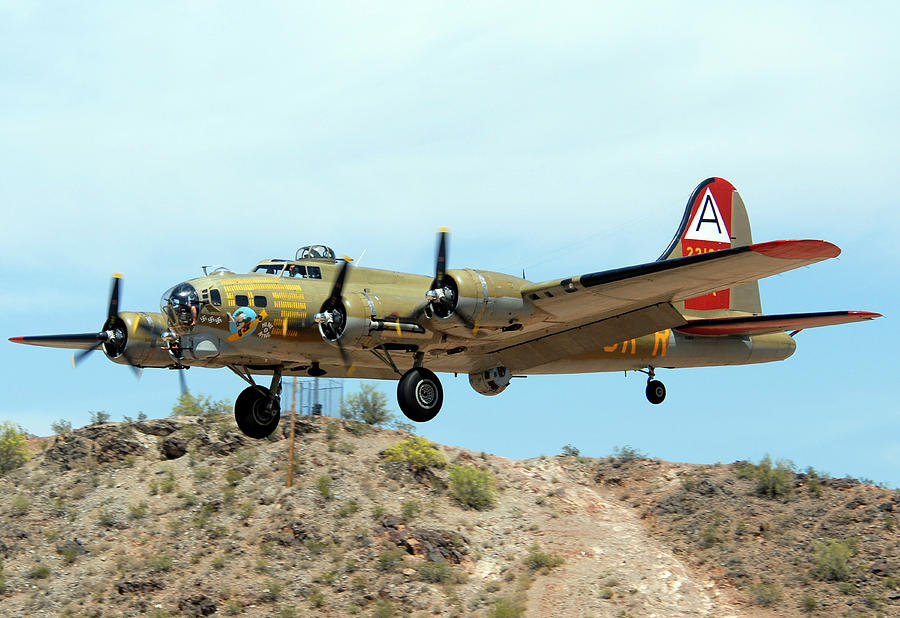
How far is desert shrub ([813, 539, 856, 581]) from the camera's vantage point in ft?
102

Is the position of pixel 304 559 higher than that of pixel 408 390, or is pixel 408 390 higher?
pixel 408 390

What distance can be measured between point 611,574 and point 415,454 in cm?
932

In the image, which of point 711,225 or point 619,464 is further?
point 619,464

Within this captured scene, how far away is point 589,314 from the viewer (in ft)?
71.2

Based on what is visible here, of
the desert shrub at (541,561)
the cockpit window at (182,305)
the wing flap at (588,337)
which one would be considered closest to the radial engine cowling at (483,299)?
the wing flap at (588,337)

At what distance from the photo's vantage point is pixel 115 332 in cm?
2239

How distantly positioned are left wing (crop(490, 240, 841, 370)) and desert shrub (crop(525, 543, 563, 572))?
10851 mm

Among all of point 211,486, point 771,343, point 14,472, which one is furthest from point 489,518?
point 14,472

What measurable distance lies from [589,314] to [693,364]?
231 inches

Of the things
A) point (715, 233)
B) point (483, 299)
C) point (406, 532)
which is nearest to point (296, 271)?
point (483, 299)

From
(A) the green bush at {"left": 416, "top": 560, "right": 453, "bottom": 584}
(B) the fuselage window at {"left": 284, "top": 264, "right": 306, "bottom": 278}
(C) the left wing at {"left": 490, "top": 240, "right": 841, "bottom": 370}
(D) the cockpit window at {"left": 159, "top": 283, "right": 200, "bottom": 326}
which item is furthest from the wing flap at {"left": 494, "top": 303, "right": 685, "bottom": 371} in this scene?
(A) the green bush at {"left": 416, "top": 560, "right": 453, "bottom": 584}

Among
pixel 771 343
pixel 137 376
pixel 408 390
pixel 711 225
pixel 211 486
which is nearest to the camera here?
pixel 408 390

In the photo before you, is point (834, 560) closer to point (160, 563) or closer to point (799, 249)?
point (799, 249)

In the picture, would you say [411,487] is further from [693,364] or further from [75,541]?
[693,364]
